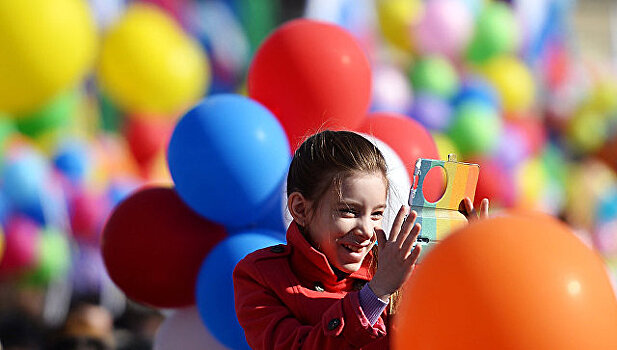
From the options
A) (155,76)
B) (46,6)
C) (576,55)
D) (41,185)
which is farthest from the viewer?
(576,55)

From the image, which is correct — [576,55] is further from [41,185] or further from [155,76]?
[41,185]

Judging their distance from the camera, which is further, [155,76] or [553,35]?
[553,35]

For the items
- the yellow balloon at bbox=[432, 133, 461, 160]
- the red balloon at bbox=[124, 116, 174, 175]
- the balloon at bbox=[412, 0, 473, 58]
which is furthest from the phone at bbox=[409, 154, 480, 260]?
the red balloon at bbox=[124, 116, 174, 175]

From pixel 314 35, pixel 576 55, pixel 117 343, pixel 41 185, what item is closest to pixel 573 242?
pixel 314 35

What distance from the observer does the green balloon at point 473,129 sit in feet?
21.8

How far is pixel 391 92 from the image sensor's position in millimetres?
6938

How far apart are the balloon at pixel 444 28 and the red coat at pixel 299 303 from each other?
5486 mm


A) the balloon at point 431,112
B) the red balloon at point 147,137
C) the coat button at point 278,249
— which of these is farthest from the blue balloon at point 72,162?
the coat button at point 278,249

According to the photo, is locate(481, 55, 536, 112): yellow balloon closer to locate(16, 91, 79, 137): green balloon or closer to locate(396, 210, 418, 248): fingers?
locate(16, 91, 79, 137): green balloon

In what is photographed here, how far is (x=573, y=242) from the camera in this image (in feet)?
4.49

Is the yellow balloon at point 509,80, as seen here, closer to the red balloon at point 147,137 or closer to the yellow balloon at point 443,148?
the yellow balloon at point 443,148

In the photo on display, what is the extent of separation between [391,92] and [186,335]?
4.52 meters

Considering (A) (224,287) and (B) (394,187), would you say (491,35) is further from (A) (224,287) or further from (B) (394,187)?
(B) (394,187)

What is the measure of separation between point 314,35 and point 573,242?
1.67m
